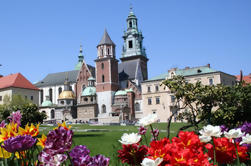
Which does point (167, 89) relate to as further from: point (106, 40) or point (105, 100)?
point (106, 40)

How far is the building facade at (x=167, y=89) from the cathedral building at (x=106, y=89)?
21.0 ft

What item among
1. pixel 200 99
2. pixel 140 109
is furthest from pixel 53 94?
pixel 200 99

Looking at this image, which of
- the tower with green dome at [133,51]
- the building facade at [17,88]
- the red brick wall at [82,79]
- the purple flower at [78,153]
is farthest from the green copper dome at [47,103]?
the purple flower at [78,153]

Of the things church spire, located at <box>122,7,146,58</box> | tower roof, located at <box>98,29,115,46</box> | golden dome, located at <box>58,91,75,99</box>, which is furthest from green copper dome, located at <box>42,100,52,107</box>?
church spire, located at <box>122,7,146,58</box>

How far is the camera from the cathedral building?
5262 cm

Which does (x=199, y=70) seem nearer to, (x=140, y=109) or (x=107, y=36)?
(x=140, y=109)

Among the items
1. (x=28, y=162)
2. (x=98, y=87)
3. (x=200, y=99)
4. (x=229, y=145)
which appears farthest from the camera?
(x=98, y=87)

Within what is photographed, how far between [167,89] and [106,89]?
1512 centimetres

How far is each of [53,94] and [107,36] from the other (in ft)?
79.8


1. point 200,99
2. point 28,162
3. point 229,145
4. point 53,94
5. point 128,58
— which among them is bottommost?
point 28,162

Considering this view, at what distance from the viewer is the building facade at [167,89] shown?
4164 centimetres

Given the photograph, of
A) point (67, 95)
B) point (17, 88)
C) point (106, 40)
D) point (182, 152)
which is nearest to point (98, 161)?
point (182, 152)

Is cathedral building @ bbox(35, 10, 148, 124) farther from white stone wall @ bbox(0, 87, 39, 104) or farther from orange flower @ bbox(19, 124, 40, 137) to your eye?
orange flower @ bbox(19, 124, 40, 137)

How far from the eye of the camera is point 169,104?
4447 cm
